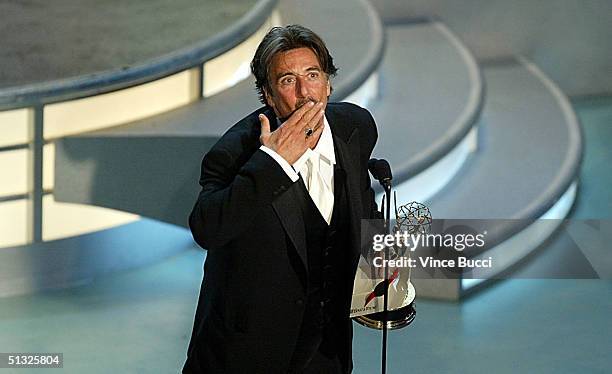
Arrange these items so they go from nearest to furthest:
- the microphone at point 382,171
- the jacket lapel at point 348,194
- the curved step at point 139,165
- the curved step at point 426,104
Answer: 1. the jacket lapel at point 348,194
2. the microphone at point 382,171
3. the curved step at point 139,165
4. the curved step at point 426,104

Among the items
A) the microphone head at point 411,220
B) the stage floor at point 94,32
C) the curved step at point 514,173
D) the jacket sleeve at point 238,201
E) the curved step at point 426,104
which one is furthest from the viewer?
the curved step at point 426,104

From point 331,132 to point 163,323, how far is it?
2.14 meters

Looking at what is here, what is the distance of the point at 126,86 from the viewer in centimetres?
420

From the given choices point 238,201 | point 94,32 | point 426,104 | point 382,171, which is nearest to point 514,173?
point 426,104

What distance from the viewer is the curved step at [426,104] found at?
4.70 metres

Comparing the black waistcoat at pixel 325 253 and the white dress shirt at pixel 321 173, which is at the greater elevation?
the white dress shirt at pixel 321 173

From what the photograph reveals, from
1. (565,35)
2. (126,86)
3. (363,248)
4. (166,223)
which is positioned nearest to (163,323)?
(166,223)

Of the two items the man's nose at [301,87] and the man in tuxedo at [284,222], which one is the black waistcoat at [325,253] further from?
the man's nose at [301,87]

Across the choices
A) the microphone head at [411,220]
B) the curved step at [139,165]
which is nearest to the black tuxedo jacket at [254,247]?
the microphone head at [411,220]

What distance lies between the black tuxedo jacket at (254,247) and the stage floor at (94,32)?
82.7 inches

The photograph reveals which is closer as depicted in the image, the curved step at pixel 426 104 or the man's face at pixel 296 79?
the man's face at pixel 296 79

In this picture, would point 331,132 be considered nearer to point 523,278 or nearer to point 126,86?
point 126,86

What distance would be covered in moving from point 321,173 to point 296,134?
A: 0.15 meters

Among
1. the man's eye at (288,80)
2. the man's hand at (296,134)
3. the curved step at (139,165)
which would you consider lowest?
the man's hand at (296,134)
